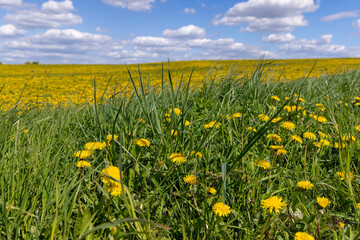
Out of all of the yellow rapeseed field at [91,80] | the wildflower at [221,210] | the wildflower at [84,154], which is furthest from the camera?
the yellow rapeseed field at [91,80]

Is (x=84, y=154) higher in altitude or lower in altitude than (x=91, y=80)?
higher

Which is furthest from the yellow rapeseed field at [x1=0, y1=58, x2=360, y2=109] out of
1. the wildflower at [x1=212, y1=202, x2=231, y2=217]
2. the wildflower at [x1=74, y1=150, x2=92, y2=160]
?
the wildflower at [x1=212, y1=202, x2=231, y2=217]

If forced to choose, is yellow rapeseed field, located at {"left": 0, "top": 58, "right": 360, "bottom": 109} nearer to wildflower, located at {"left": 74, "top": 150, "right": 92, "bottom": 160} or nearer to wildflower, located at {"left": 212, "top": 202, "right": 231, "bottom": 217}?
wildflower, located at {"left": 74, "top": 150, "right": 92, "bottom": 160}

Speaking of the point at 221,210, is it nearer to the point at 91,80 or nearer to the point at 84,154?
the point at 84,154

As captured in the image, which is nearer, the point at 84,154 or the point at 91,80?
the point at 84,154

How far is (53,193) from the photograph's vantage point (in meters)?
1.39

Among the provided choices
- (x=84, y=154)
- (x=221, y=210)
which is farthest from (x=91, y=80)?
(x=221, y=210)

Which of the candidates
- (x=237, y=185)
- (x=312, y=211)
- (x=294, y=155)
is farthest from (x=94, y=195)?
(x=294, y=155)

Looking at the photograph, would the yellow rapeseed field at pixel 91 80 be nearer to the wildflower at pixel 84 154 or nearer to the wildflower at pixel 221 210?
the wildflower at pixel 84 154

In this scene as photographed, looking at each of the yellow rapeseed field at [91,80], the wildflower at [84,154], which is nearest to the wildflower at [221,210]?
the wildflower at [84,154]

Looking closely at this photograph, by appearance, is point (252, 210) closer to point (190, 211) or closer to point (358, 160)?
point (190, 211)

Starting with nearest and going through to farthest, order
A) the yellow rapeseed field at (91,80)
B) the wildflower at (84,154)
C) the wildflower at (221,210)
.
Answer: the wildflower at (221,210) → the wildflower at (84,154) → the yellow rapeseed field at (91,80)

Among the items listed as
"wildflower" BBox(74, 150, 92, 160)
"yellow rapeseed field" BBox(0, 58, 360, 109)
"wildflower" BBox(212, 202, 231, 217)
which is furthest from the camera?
"yellow rapeseed field" BBox(0, 58, 360, 109)

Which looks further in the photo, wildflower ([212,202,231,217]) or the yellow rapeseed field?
the yellow rapeseed field
